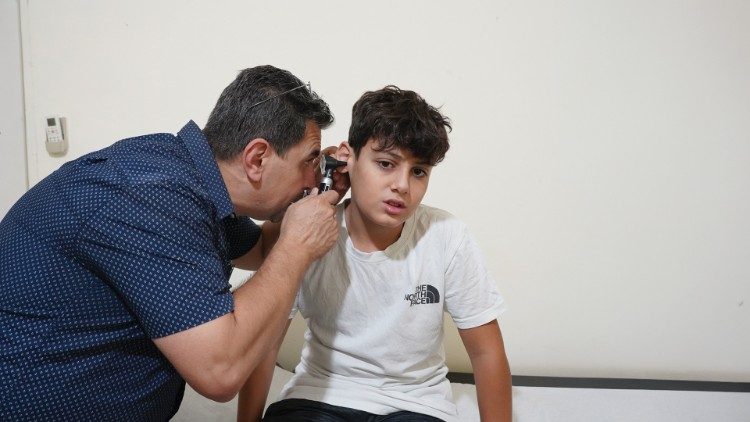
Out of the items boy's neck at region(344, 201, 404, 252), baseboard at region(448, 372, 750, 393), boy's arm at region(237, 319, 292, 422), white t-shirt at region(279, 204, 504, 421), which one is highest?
boy's neck at region(344, 201, 404, 252)

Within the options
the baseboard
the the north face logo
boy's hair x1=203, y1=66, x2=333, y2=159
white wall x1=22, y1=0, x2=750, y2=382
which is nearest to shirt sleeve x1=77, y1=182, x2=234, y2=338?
boy's hair x1=203, y1=66, x2=333, y2=159

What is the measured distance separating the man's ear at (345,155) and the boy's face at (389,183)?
5cm

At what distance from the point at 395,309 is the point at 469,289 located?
0.17 metres

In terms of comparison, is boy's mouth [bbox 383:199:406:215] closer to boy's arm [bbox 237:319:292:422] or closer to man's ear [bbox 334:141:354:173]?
man's ear [bbox 334:141:354:173]

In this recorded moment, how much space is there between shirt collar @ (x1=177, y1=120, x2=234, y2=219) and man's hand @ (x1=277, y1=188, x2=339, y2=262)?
0.12 metres

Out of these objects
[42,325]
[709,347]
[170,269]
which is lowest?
[709,347]

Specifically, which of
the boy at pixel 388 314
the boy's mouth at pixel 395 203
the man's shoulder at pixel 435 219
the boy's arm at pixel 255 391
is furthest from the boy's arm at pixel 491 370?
the boy's arm at pixel 255 391

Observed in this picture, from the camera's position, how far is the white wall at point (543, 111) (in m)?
1.60

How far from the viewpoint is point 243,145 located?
107cm

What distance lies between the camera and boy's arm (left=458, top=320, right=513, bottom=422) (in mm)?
1203

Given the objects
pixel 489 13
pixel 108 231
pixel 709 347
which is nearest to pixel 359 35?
pixel 489 13

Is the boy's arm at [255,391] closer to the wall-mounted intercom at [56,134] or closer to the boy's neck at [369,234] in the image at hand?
the boy's neck at [369,234]

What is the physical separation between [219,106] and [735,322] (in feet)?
5.80

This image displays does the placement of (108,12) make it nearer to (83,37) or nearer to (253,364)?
(83,37)
